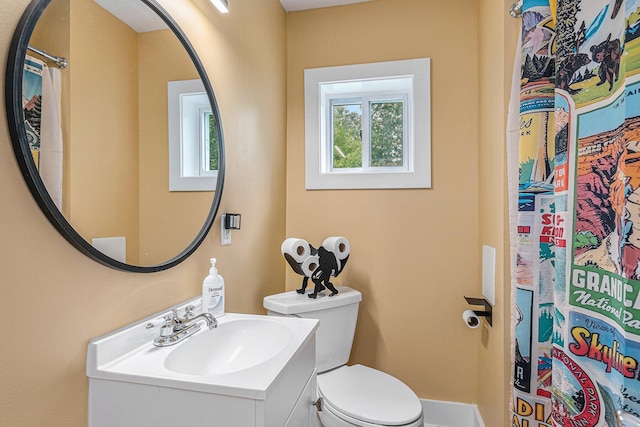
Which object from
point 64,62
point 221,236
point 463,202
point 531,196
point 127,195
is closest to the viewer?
point 64,62

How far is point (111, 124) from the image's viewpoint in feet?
2.89

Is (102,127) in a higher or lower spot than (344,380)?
higher

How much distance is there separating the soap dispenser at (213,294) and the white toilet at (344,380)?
44 centimetres

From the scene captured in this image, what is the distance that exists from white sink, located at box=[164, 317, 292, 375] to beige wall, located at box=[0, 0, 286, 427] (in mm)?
171

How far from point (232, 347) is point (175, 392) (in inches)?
14.3

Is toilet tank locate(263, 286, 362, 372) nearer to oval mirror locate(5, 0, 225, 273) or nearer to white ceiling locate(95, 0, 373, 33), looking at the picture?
oval mirror locate(5, 0, 225, 273)

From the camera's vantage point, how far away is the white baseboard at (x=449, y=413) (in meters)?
1.81

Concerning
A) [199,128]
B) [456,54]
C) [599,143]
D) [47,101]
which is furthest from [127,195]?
[456,54]

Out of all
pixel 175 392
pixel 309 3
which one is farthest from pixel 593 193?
pixel 309 3

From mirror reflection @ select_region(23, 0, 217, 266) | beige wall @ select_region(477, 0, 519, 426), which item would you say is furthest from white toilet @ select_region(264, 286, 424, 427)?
mirror reflection @ select_region(23, 0, 217, 266)

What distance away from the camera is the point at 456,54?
1.86 metres

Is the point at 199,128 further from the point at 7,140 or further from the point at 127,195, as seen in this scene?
the point at 7,140

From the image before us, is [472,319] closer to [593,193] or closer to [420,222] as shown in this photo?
[420,222]

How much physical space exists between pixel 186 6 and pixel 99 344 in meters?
1.10
